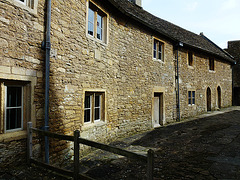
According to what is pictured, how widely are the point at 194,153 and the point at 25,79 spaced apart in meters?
4.93

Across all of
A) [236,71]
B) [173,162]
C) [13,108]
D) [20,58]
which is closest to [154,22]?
[173,162]

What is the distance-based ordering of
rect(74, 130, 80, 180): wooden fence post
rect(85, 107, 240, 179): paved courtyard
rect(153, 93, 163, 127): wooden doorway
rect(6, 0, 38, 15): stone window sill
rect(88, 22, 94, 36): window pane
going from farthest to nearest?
1. rect(153, 93, 163, 127): wooden doorway
2. rect(88, 22, 94, 36): window pane
3. rect(85, 107, 240, 179): paved courtyard
4. rect(6, 0, 38, 15): stone window sill
5. rect(74, 130, 80, 180): wooden fence post

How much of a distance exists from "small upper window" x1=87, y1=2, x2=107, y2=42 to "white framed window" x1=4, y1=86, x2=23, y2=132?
3.05 metres

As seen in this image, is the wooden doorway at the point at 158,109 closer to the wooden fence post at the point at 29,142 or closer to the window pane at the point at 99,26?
the window pane at the point at 99,26

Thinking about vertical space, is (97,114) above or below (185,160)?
above

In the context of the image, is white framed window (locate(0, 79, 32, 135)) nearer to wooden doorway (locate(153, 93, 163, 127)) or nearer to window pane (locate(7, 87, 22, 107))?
window pane (locate(7, 87, 22, 107))

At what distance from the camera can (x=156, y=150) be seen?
17.7 ft

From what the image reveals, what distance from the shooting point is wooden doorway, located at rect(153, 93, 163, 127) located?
9.72 metres

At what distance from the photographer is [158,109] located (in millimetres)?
9898

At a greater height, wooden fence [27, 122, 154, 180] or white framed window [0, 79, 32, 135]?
white framed window [0, 79, 32, 135]

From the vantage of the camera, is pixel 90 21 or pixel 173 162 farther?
pixel 90 21

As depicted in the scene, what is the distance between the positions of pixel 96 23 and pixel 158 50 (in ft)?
16.4

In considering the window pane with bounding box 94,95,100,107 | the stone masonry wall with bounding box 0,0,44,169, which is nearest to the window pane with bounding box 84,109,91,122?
the window pane with bounding box 94,95,100,107

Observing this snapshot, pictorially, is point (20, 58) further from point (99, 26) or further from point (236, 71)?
point (236, 71)
